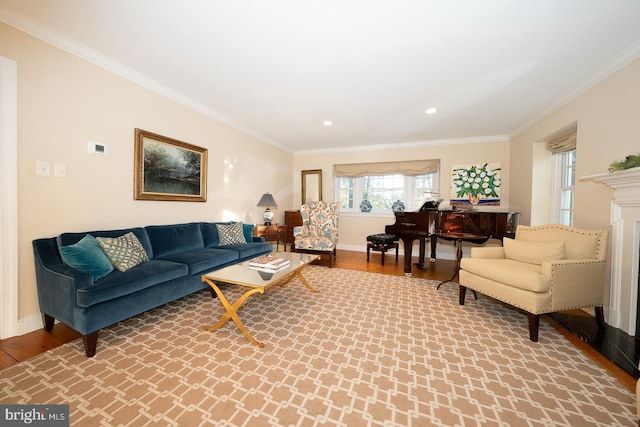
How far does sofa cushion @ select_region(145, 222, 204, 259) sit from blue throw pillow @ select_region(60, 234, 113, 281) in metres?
0.78

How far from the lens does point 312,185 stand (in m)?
6.30

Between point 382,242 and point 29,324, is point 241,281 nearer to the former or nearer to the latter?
point 29,324

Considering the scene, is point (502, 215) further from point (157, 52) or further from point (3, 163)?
point (3, 163)

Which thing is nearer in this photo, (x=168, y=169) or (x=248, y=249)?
(x=168, y=169)

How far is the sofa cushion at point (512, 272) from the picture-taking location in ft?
6.79

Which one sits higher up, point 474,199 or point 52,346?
point 474,199

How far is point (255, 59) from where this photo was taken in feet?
7.97

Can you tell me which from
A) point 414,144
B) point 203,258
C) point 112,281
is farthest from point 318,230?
point 112,281

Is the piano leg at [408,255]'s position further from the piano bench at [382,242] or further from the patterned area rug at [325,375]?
the patterned area rug at [325,375]

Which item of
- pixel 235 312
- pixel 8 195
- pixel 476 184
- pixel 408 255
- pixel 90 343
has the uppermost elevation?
pixel 476 184

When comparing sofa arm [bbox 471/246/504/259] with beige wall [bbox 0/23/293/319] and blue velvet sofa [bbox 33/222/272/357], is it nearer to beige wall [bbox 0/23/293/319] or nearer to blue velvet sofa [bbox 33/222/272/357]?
blue velvet sofa [bbox 33/222/272/357]

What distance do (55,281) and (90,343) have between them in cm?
58

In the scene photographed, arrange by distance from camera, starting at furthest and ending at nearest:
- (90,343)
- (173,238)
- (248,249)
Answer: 1. (248,249)
2. (173,238)
3. (90,343)

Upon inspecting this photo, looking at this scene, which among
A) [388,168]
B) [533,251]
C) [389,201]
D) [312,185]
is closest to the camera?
[533,251]
